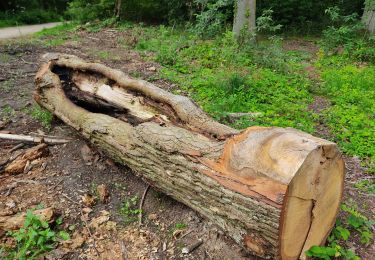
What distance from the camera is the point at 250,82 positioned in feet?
20.2

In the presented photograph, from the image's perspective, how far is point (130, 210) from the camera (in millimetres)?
3404

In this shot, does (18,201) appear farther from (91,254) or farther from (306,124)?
(306,124)

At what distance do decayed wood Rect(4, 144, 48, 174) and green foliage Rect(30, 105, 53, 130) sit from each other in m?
0.66

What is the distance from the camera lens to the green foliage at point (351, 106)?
457 cm

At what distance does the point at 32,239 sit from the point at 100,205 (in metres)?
0.74

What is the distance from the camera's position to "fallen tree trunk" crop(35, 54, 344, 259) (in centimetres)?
236

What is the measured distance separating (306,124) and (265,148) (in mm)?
2717

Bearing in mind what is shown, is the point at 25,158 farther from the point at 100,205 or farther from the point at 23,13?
the point at 23,13

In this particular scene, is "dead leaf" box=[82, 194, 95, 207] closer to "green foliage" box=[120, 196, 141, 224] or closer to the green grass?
"green foliage" box=[120, 196, 141, 224]

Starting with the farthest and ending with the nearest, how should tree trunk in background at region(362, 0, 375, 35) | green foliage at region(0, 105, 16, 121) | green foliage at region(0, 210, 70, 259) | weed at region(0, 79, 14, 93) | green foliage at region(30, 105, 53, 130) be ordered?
tree trunk in background at region(362, 0, 375, 35) < weed at region(0, 79, 14, 93) < green foliage at region(0, 105, 16, 121) < green foliage at region(30, 105, 53, 130) < green foliage at region(0, 210, 70, 259)

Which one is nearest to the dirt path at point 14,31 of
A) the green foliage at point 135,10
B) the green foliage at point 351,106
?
the green foliage at point 135,10

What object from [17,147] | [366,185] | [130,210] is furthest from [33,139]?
[366,185]

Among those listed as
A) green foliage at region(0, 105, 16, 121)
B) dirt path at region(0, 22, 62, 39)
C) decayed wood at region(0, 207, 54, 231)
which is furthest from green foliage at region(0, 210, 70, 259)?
dirt path at region(0, 22, 62, 39)

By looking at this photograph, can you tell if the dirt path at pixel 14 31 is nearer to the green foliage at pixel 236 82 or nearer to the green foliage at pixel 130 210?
the green foliage at pixel 236 82
